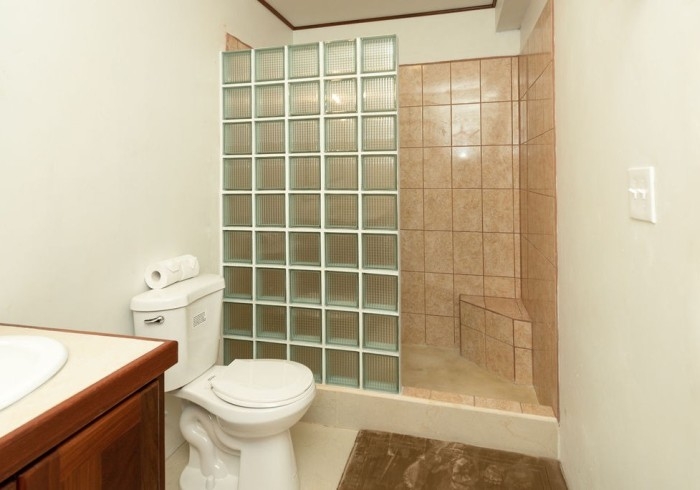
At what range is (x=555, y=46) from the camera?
1672 millimetres

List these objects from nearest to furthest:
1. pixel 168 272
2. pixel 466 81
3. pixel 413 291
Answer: pixel 168 272 → pixel 466 81 → pixel 413 291

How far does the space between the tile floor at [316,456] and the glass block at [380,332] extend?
0.45 metres

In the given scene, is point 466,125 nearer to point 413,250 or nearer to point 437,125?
point 437,125

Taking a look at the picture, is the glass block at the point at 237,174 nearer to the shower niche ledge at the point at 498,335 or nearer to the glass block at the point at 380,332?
the glass block at the point at 380,332

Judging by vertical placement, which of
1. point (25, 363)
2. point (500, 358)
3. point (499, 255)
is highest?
point (499, 255)

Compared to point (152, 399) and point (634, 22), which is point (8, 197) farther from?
point (634, 22)

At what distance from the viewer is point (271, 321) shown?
215 centimetres

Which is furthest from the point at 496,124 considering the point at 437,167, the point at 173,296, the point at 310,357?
the point at 173,296

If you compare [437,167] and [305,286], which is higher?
[437,167]

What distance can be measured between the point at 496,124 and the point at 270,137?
5.05 ft

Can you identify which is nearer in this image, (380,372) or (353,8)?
(380,372)

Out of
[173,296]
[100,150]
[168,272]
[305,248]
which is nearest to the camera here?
[100,150]

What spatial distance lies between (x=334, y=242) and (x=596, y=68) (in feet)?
4.13

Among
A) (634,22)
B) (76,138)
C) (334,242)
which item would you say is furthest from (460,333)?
(76,138)
